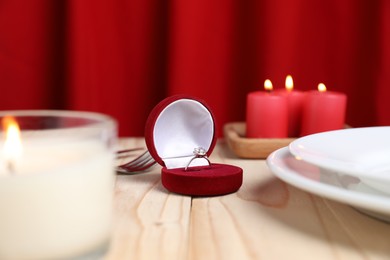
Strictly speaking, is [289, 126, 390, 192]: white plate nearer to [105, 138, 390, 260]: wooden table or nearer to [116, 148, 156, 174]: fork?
[105, 138, 390, 260]: wooden table

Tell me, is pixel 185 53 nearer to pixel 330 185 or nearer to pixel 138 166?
pixel 138 166

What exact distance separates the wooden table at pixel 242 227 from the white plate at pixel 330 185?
0.09 ft

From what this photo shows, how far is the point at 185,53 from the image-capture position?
1.34 metres

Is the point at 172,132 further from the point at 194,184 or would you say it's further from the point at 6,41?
the point at 6,41

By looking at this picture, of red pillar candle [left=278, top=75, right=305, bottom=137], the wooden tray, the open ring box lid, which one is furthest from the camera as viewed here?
red pillar candle [left=278, top=75, right=305, bottom=137]

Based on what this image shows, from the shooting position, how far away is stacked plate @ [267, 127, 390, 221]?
1.61ft

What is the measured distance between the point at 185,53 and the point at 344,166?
0.87 m

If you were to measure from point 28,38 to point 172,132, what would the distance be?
29.2 inches

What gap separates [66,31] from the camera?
134 centimetres

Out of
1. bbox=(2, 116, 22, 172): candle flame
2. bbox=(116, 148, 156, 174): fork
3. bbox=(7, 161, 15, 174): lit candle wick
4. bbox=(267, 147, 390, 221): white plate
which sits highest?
bbox=(2, 116, 22, 172): candle flame

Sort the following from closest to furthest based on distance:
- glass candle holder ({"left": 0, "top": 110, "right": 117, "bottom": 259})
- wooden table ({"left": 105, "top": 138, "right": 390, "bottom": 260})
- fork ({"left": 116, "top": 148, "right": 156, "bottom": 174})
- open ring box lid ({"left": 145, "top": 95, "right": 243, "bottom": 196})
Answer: glass candle holder ({"left": 0, "top": 110, "right": 117, "bottom": 259}), wooden table ({"left": 105, "top": 138, "right": 390, "bottom": 260}), open ring box lid ({"left": 145, "top": 95, "right": 243, "bottom": 196}), fork ({"left": 116, "top": 148, "right": 156, "bottom": 174})

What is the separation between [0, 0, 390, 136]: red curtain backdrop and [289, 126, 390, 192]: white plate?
0.66 meters

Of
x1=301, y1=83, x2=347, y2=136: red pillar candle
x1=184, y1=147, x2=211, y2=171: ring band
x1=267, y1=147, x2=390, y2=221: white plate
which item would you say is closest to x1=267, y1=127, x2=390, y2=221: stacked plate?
x1=267, y1=147, x2=390, y2=221: white plate

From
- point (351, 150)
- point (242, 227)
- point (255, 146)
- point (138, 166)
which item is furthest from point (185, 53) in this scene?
point (242, 227)
